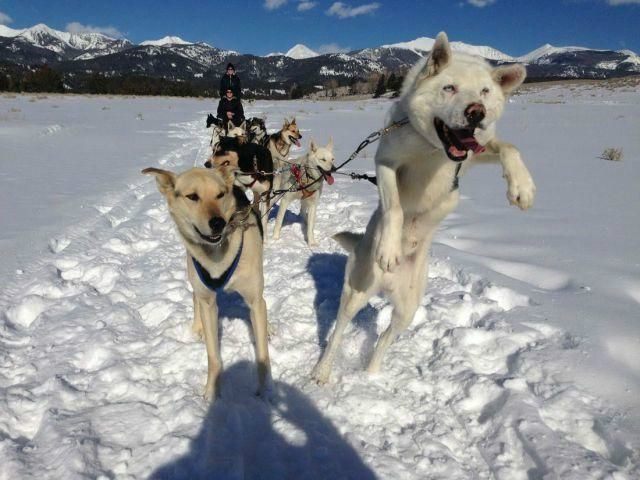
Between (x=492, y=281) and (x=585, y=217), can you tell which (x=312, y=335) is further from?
(x=585, y=217)

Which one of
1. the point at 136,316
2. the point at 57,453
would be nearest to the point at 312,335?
the point at 136,316

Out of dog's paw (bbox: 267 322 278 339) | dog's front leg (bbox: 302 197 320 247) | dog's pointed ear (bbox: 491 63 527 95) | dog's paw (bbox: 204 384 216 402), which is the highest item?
dog's pointed ear (bbox: 491 63 527 95)

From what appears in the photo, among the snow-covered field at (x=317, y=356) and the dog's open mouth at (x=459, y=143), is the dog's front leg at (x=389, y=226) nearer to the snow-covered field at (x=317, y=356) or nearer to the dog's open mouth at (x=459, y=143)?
the dog's open mouth at (x=459, y=143)

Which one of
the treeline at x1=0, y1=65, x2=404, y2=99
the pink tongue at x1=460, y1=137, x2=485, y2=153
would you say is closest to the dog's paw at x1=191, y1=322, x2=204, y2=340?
the pink tongue at x1=460, y1=137, x2=485, y2=153

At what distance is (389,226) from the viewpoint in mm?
2018

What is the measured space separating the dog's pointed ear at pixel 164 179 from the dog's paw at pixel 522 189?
6.57 ft

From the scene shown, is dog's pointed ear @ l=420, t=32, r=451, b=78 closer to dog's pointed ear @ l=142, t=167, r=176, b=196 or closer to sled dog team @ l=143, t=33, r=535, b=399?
sled dog team @ l=143, t=33, r=535, b=399

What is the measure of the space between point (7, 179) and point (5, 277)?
4.10 m

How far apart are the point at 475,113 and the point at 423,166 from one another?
1.81 ft

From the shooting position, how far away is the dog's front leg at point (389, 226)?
6.61 feet

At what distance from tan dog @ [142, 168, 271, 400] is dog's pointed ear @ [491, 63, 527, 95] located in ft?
5.55

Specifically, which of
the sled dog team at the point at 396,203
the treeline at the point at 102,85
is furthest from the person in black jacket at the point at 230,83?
the treeline at the point at 102,85

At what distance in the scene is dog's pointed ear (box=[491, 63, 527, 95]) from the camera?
6.00 ft

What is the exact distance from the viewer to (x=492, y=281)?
3482 mm
